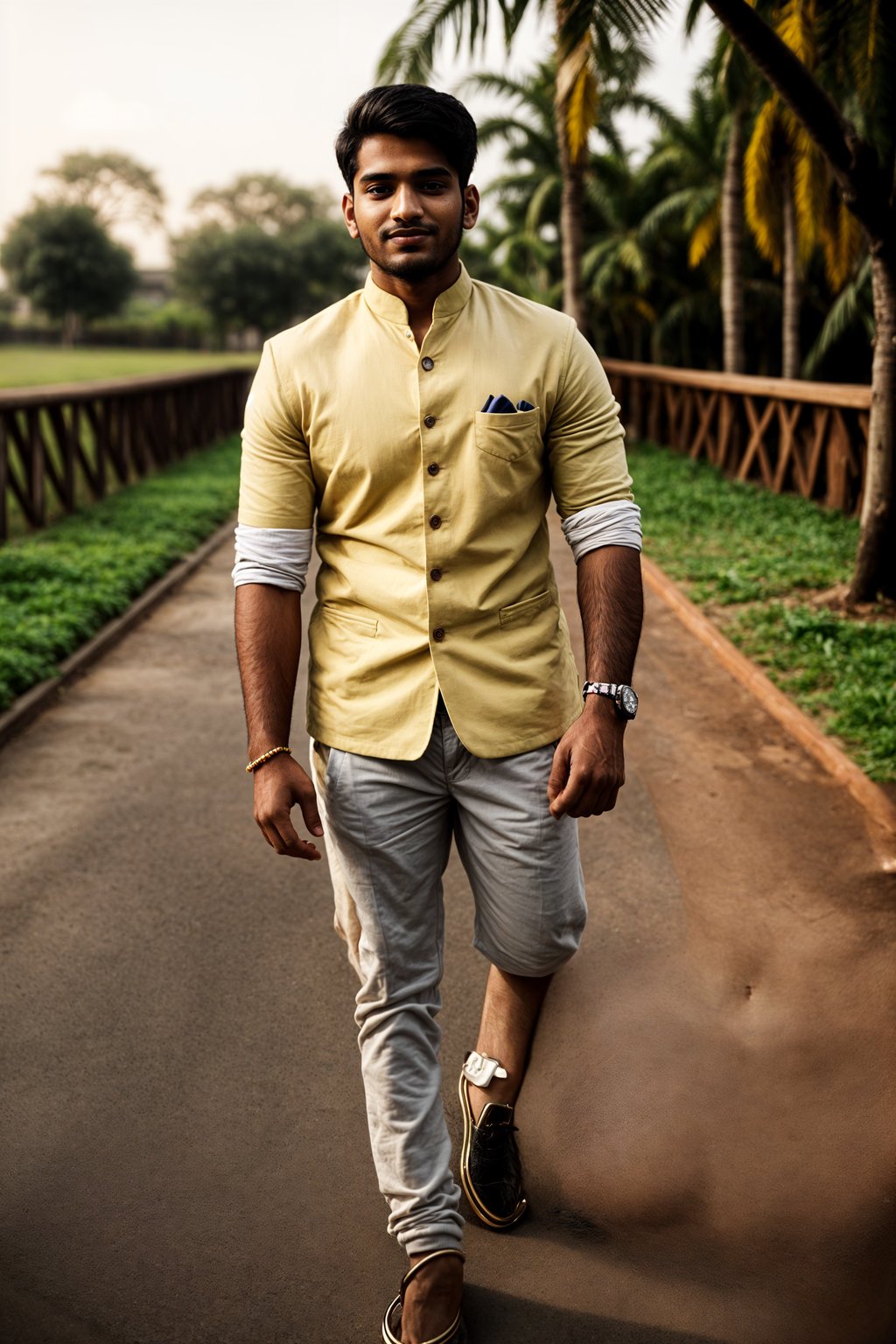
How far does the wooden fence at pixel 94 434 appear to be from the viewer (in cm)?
1099

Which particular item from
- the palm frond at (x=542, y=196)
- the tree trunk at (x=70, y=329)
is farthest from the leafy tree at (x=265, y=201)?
the palm frond at (x=542, y=196)

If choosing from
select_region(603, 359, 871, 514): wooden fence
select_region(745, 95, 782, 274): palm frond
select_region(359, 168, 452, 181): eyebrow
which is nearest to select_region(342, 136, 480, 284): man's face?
select_region(359, 168, 452, 181): eyebrow

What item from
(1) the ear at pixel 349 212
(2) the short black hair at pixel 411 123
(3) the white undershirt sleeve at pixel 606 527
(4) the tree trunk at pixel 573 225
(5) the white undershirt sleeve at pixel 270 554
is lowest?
(5) the white undershirt sleeve at pixel 270 554

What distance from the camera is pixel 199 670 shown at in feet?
24.3

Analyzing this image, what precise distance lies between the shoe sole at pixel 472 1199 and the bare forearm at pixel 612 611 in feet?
3.61

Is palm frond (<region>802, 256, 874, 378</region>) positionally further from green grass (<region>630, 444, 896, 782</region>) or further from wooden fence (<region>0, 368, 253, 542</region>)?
wooden fence (<region>0, 368, 253, 542</region>)

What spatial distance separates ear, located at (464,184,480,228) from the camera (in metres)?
2.48

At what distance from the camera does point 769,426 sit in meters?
14.5

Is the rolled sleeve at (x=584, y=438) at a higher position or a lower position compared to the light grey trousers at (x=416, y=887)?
higher

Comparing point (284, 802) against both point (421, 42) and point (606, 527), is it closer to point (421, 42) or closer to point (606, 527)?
point (606, 527)

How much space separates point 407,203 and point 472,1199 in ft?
6.85

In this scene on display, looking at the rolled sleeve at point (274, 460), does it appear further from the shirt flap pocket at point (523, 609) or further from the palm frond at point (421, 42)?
the palm frond at point (421, 42)

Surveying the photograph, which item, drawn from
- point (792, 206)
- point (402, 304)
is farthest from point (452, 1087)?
point (792, 206)

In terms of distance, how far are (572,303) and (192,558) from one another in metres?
11.4
